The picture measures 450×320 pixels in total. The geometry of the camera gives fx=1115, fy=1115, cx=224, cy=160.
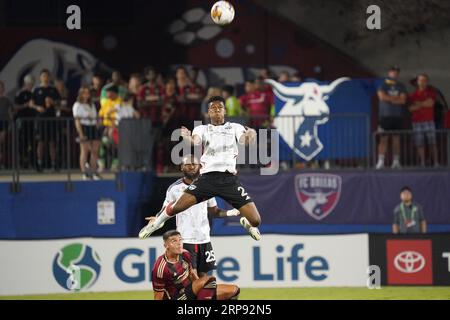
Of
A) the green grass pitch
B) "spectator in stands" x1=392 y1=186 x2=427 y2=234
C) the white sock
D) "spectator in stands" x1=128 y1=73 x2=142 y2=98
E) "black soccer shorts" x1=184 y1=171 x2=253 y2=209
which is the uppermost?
"spectator in stands" x1=128 y1=73 x2=142 y2=98

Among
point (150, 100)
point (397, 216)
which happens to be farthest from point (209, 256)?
point (150, 100)

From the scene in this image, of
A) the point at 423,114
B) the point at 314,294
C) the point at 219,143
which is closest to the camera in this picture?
the point at 219,143

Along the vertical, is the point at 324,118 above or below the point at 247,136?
above

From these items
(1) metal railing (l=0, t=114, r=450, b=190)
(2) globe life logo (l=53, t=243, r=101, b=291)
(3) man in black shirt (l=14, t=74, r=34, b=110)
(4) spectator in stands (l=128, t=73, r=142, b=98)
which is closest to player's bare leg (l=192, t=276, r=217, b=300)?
(2) globe life logo (l=53, t=243, r=101, b=291)

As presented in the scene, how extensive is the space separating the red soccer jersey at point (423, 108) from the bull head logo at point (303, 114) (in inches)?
62.9

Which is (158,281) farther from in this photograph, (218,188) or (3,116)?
(3,116)

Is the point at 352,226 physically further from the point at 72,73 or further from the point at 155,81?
the point at 72,73

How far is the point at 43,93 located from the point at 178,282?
10520 millimetres

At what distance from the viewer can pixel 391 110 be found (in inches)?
998

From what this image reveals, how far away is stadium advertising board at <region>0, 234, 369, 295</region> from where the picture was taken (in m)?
21.8

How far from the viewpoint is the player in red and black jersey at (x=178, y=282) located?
16312 millimetres

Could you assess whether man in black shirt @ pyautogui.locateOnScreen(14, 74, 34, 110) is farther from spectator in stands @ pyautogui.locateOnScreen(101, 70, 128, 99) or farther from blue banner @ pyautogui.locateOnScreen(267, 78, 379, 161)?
blue banner @ pyautogui.locateOnScreen(267, 78, 379, 161)

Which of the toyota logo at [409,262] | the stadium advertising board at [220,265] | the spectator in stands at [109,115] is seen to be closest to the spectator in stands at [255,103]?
the spectator in stands at [109,115]

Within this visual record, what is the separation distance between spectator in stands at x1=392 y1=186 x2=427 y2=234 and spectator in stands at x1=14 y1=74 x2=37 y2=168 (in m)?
8.37
